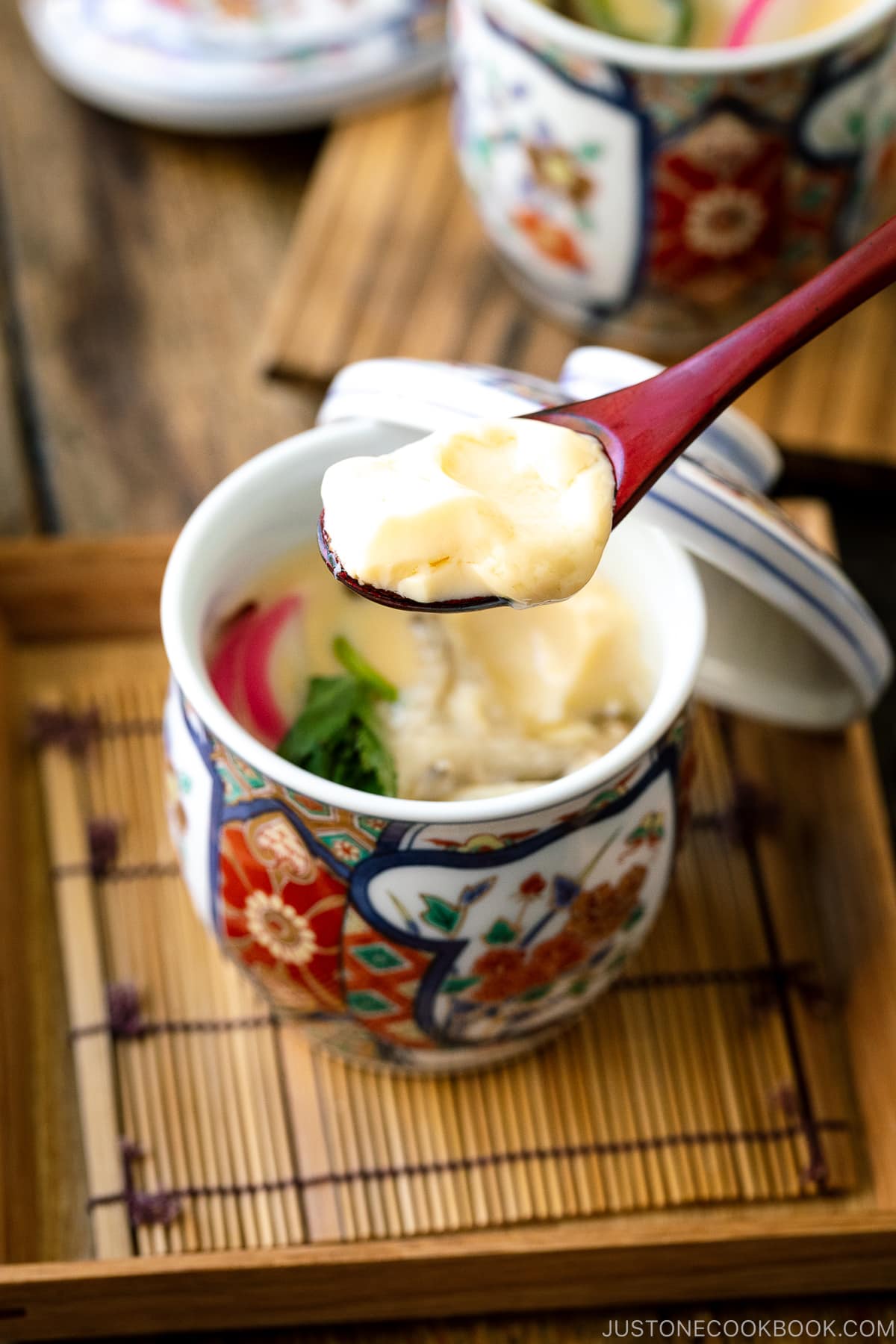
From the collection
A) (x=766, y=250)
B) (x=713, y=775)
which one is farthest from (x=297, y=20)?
(x=713, y=775)

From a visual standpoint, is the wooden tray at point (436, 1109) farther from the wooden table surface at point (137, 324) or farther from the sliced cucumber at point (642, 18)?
the sliced cucumber at point (642, 18)

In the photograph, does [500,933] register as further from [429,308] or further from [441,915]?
[429,308]

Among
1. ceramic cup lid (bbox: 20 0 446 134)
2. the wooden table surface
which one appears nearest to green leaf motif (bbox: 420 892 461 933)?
the wooden table surface

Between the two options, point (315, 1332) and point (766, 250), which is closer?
point (315, 1332)

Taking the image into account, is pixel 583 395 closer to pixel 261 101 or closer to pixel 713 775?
pixel 713 775

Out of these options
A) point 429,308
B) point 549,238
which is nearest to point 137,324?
point 429,308

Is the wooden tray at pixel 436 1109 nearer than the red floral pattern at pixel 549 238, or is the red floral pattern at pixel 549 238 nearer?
the wooden tray at pixel 436 1109

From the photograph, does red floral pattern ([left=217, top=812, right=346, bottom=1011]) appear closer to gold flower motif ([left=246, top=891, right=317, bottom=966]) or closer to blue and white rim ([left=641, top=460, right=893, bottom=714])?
gold flower motif ([left=246, top=891, right=317, bottom=966])

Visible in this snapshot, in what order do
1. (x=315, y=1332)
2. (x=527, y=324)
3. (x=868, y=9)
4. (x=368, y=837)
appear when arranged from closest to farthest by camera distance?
(x=368, y=837), (x=315, y=1332), (x=868, y=9), (x=527, y=324)

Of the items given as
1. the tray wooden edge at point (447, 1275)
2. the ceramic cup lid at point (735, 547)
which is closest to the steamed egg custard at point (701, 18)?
the ceramic cup lid at point (735, 547)
